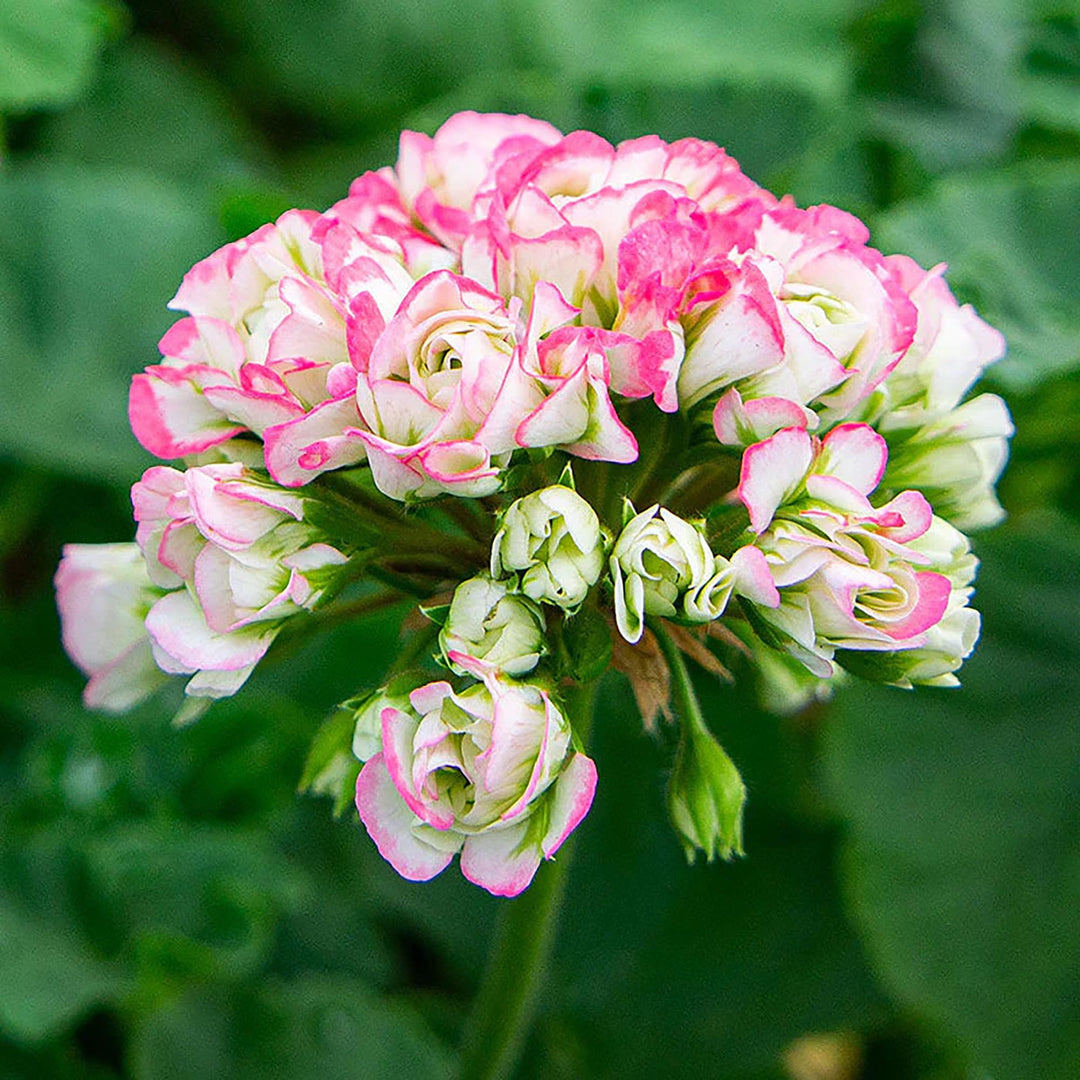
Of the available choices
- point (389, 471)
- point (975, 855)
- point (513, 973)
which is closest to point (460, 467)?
point (389, 471)

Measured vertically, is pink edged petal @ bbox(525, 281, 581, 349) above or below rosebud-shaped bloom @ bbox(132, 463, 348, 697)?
above

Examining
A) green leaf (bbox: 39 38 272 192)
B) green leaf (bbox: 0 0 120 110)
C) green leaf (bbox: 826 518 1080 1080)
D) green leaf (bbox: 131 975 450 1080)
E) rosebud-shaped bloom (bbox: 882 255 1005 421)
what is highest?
green leaf (bbox: 39 38 272 192)

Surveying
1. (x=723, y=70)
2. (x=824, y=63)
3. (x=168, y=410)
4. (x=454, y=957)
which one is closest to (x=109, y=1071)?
(x=454, y=957)

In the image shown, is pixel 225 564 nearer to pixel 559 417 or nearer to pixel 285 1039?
pixel 559 417

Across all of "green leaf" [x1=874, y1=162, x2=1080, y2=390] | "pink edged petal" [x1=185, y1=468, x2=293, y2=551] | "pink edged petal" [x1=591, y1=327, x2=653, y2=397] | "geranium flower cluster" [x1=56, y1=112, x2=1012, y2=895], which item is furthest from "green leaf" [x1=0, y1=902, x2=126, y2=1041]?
"green leaf" [x1=874, y1=162, x2=1080, y2=390]

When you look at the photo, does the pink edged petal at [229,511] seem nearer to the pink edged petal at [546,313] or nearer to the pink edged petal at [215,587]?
Result: the pink edged petal at [215,587]

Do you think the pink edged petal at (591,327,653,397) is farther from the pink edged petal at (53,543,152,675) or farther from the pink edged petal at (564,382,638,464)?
the pink edged petal at (53,543,152,675)

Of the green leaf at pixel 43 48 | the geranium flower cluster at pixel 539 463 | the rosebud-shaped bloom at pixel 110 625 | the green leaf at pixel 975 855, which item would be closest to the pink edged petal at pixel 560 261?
the geranium flower cluster at pixel 539 463
